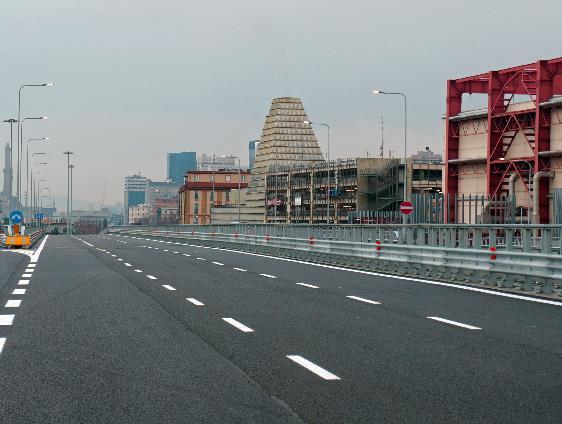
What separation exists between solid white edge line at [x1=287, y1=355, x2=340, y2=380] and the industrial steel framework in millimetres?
54981

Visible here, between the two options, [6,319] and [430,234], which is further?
[430,234]

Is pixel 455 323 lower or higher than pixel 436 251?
lower

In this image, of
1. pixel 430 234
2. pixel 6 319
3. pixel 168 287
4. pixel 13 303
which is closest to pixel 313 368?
pixel 6 319

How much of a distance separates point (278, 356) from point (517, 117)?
61408 millimetres

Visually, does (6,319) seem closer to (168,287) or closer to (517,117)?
(168,287)

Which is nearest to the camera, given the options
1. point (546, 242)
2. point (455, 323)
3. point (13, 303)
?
point (455, 323)

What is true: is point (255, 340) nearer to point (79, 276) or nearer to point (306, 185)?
point (79, 276)

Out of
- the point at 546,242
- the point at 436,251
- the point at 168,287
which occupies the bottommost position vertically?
the point at 168,287

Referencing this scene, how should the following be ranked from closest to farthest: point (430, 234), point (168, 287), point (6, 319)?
point (6, 319) → point (168, 287) → point (430, 234)

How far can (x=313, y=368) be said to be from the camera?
8625 mm

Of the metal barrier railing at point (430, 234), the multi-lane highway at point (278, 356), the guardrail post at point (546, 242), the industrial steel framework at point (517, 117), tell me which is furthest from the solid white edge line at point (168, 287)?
Result: the industrial steel framework at point (517, 117)

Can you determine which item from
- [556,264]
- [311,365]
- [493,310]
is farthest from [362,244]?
[311,365]

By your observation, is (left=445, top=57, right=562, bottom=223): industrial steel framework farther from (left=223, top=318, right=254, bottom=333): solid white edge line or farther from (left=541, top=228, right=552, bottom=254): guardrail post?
(left=223, top=318, right=254, bottom=333): solid white edge line

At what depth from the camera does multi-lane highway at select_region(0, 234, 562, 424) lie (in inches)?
268
